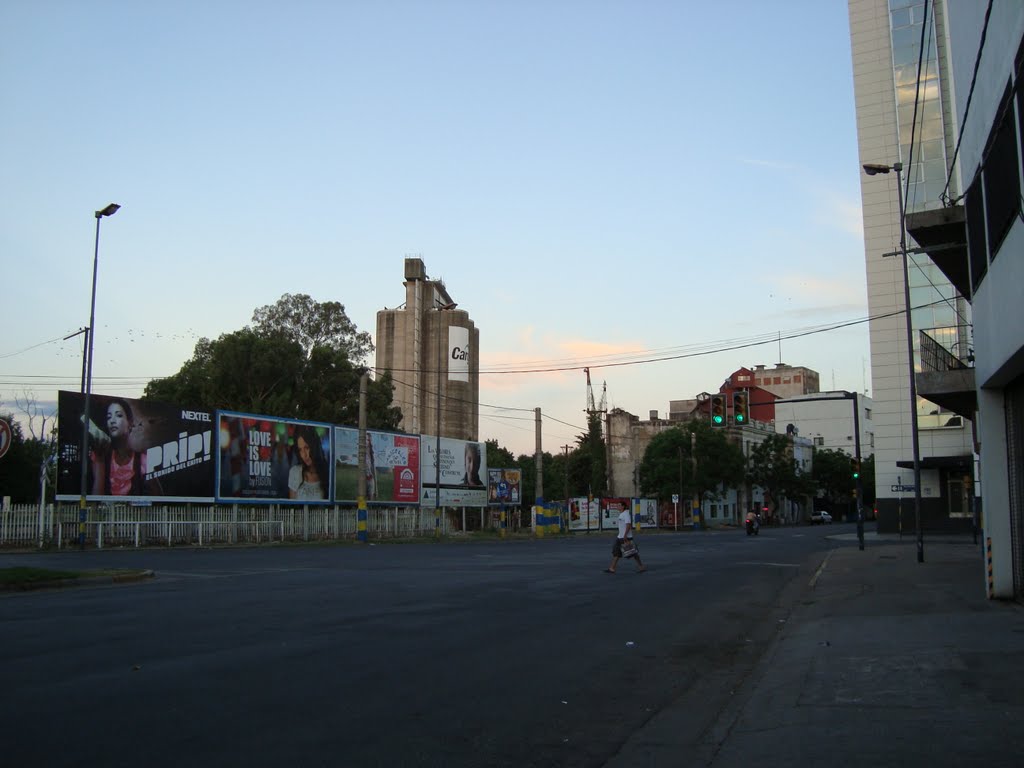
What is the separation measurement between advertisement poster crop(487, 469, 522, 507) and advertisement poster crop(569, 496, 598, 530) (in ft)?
18.9

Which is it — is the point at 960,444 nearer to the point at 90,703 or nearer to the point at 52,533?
the point at 52,533

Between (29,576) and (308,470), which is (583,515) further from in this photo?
(29,576)

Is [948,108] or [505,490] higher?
[948,108]

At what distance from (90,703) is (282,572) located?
14708 millimetres

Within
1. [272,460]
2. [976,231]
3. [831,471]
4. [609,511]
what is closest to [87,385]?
[272,460]

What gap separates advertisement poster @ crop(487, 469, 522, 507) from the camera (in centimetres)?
7244

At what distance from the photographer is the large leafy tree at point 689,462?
287 ft

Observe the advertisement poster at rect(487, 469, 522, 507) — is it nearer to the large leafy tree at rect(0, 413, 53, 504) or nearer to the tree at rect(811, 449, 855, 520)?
the large leafy tree at rect(0, 413, 53, 504)

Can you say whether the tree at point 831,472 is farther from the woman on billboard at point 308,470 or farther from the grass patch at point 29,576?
the grass patch at point 29,576

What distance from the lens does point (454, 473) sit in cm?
6619

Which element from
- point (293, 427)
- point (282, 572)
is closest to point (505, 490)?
point (293, 427)

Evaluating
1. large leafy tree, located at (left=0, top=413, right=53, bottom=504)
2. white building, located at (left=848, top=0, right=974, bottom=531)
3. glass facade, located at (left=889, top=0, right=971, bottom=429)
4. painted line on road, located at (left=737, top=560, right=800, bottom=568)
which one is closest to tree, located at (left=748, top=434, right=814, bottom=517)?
white building, located at (left=848, top=0, right=974, bottom=531)

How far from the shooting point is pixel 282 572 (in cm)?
2153

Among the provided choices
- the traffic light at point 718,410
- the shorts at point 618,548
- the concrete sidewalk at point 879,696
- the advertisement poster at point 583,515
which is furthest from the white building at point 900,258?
the concrete sidewalk at point 879,696
